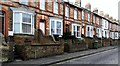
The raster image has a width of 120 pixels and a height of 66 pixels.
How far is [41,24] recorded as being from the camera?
80.0 feet

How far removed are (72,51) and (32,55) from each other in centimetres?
836

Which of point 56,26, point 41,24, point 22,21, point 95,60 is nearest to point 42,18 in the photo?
point 41,24

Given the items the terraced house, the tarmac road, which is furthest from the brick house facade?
the tarmac road

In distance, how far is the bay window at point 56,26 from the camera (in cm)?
2638

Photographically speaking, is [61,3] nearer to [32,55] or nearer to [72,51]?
[72,51]

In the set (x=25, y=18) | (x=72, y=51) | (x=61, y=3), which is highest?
(x=61, y=3)

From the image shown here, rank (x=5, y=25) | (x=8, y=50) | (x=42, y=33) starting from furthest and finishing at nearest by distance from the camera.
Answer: (x=42, y=33) < (x=5, y=25) < (x=8, y=50)

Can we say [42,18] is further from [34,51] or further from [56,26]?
[34,51]

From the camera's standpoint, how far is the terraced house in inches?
734

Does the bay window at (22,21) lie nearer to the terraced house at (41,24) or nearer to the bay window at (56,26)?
the terraced house at (41,24)

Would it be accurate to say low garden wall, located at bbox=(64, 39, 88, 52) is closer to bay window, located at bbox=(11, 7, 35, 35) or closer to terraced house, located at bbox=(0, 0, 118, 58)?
terraced house, located at bbox=(0, 0, 118, 58)

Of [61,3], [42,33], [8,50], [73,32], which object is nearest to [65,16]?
[61,3]

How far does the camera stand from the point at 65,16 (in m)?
29.7

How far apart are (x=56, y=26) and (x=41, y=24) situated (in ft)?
10.9
